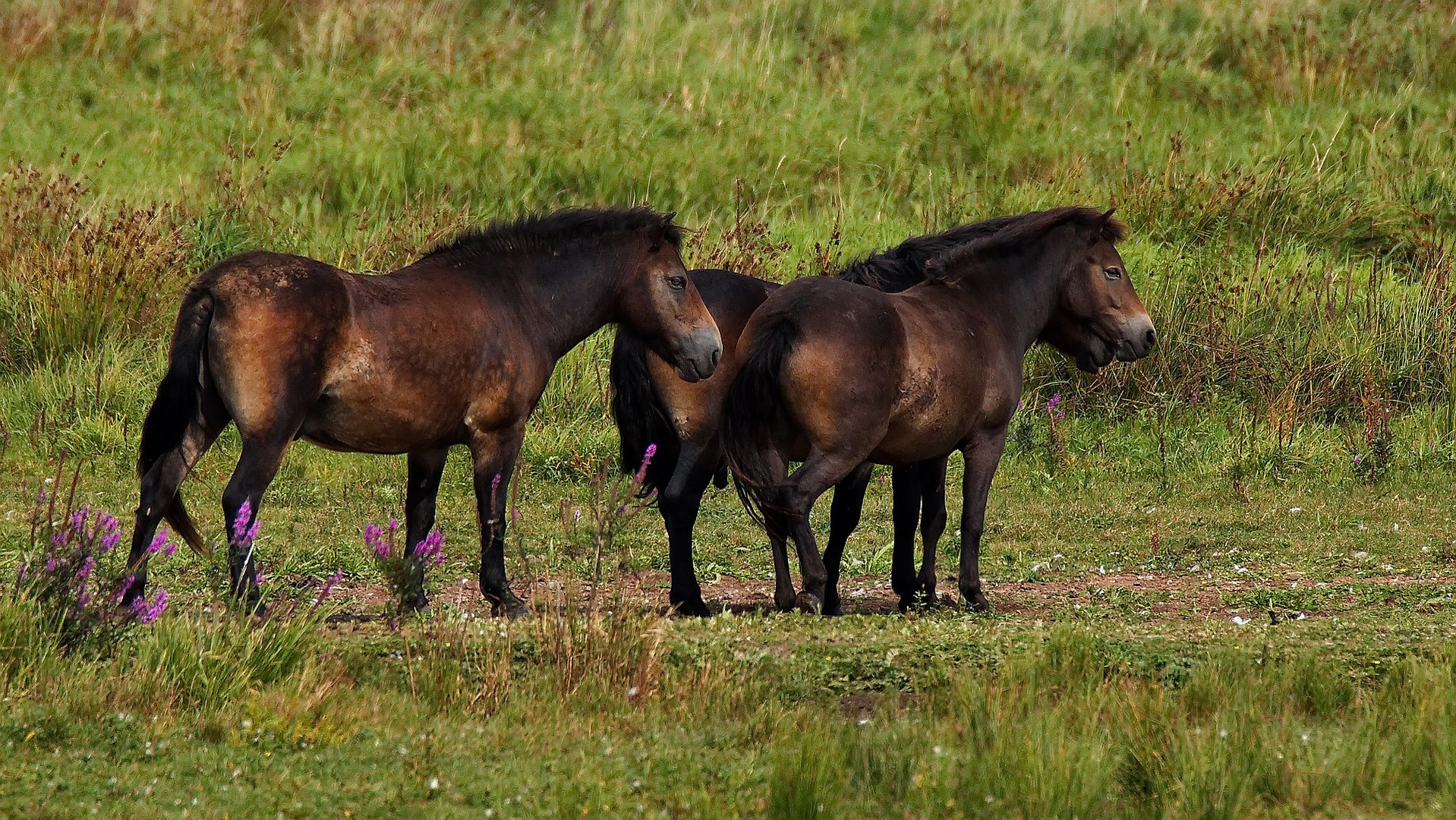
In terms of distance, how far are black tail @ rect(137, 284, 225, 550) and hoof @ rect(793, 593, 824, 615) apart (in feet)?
8.75

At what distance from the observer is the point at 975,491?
8430 millimetres

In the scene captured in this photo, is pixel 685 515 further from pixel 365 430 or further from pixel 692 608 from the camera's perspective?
pixel 365 430

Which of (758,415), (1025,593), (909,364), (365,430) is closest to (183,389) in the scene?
(365,430)

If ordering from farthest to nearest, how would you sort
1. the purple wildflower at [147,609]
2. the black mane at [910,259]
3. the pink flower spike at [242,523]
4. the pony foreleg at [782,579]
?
the black mane at [910,259] < the pony foreleg at [782,579] < the pink flower spike at [242,523] < the purple wildflower at [147,609]

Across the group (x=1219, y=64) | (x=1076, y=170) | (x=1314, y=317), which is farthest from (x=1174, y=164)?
(x=1219, y=64)

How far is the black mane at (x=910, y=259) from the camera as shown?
903 centimetres

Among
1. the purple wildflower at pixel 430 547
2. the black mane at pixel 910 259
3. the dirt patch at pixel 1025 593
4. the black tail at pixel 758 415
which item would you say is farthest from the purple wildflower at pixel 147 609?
the black mane at pixel 910 259

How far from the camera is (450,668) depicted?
6156 millimetres

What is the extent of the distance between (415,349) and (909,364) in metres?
2.26

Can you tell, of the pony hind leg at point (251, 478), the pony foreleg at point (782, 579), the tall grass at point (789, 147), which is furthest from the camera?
the tall grass at point (789, 147)

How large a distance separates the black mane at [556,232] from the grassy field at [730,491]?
5.38 feet

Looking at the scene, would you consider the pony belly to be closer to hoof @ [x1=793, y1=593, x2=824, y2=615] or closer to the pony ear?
hoof @ [x1=793, y1=593, x2=824, y2=615]

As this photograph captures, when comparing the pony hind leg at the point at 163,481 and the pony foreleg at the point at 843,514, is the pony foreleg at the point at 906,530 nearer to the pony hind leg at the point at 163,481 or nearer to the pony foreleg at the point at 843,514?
the pony foreleg at the point at 843,514

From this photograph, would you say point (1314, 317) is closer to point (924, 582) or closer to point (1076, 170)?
point (1076, 170)
